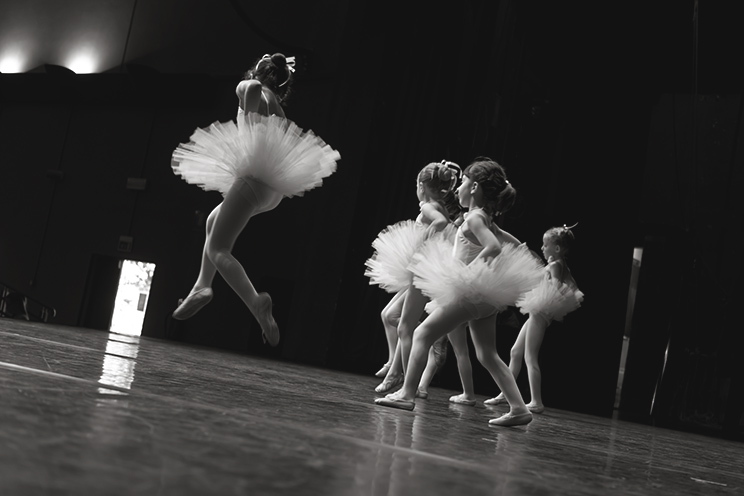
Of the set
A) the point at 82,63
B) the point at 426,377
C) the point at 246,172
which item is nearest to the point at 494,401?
the point at 426,377

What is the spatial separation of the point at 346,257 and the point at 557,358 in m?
2.10

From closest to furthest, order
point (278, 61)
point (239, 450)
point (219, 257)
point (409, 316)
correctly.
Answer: point (239, 450)
point (219, 257)
point (278, 61)
point (409, 316)

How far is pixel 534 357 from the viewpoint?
4.71m

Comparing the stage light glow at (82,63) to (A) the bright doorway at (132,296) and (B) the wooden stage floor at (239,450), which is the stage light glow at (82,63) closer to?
(A) the bright doorway at (132,296)

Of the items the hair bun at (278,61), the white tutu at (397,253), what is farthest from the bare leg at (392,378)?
the hair bun at (278,61)

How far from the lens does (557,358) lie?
21.2 feet

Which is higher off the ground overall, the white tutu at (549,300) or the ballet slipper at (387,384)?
the white tutu at (549,300)

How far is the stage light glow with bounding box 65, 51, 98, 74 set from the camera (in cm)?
1062

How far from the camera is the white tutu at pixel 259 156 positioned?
3426mm

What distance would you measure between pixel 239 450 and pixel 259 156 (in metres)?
2.52

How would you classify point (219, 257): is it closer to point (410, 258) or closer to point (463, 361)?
point (410, 258)

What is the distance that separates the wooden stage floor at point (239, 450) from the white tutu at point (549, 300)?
8.07ft

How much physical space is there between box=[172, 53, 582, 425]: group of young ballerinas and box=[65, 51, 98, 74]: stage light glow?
25.1 feet

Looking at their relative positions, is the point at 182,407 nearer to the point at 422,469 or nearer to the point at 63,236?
the point at 422,469
